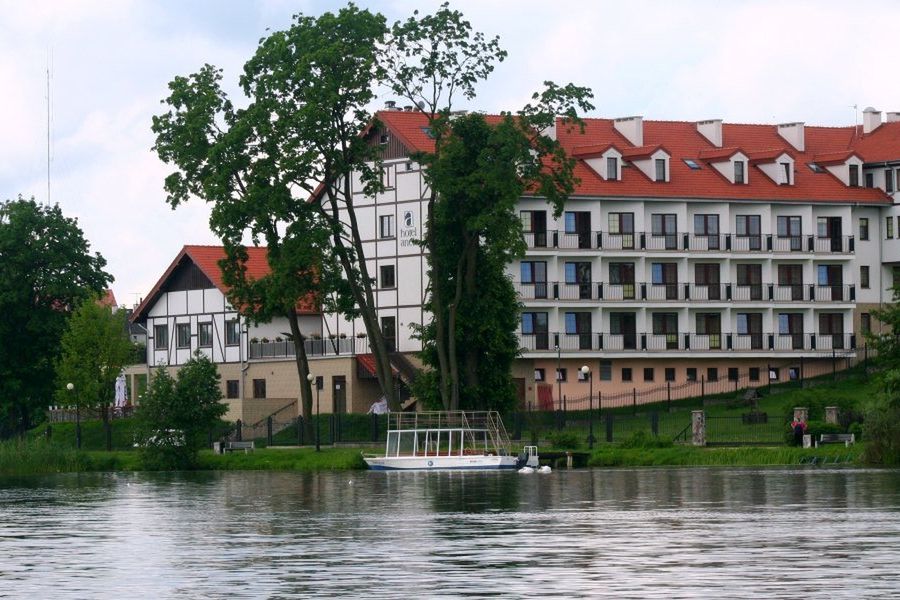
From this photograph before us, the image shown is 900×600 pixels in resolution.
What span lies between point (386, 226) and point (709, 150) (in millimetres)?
19889

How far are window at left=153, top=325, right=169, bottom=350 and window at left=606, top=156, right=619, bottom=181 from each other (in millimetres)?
31243

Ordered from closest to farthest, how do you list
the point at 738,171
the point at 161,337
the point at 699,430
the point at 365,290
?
1. the point at 699,430
2. the point at 365,290
3. the point at 738,171
4. the point at 161,337

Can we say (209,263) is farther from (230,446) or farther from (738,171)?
(738,171)

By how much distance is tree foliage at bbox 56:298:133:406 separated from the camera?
107 m

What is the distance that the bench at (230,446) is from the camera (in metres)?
93.6

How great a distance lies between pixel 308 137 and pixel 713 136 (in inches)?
1578

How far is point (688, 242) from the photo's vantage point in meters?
110

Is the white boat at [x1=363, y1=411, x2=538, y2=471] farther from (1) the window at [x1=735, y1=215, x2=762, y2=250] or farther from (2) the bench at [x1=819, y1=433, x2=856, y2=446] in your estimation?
(1) the window at [x1=735, y1=215, x2=762, y2=250]

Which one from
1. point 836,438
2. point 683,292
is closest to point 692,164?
point 683,292

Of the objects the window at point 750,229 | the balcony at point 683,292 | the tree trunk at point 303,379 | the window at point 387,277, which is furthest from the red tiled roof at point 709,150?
the tree trunk at point 303,379

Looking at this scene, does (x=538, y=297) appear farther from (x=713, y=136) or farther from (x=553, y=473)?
(x=553, y=473)

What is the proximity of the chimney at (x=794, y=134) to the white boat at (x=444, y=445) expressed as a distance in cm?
4186

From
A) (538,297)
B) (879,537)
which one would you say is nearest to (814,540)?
(879,537)

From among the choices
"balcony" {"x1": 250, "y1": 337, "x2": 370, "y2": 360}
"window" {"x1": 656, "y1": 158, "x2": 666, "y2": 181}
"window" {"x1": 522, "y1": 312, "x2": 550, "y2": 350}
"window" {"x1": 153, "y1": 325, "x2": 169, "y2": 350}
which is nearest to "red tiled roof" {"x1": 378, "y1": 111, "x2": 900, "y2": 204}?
"window" {"x1": 656, "y1": 158, "x2": 666, "y2": 181}
